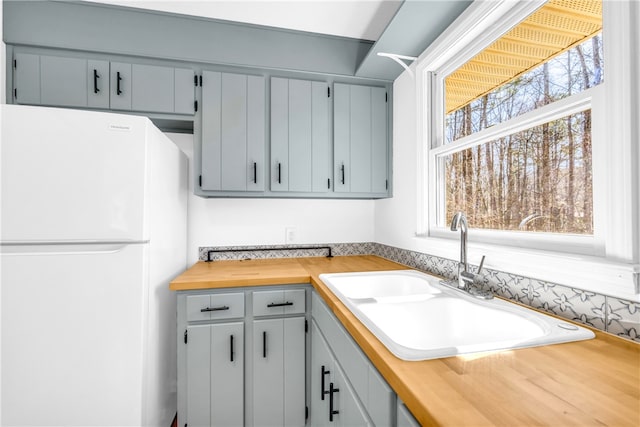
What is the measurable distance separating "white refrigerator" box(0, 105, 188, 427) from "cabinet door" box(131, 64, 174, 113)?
52 cm

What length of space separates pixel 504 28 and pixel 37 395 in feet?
8.31

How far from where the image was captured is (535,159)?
1.17 metres

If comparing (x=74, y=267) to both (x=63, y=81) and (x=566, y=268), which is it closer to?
(x=63, y=81)

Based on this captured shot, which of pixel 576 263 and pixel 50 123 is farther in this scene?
pixel 50 123

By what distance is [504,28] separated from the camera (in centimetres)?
128

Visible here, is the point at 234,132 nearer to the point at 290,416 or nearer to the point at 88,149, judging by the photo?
the point at 88,149

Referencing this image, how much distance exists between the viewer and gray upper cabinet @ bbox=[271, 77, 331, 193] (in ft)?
6.40

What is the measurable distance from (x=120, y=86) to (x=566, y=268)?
230 cm

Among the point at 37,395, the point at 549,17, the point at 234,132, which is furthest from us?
the point at 234,132

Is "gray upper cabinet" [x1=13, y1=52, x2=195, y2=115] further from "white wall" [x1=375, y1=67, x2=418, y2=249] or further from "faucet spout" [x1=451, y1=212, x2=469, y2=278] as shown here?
"faucet spout" [x1=451, y1=212, x2=469, y2=278]

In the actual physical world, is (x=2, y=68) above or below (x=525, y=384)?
above

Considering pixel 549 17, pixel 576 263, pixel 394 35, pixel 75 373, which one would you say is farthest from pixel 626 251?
pixel 75 373

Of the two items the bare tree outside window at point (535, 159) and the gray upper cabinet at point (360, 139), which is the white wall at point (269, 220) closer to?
the gray upper cabinet at point (360, 139)

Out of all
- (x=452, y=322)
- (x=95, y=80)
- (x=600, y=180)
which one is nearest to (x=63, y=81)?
(x=95, y=80)
